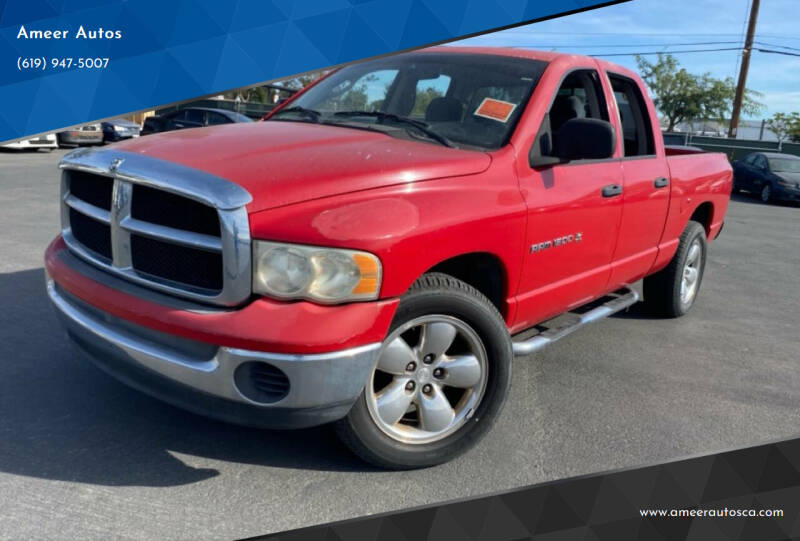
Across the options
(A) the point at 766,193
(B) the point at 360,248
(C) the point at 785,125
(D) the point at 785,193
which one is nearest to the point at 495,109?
(B) the point at 360,248

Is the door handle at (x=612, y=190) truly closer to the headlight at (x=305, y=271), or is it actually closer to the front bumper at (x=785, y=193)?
the headlight at (x=305, y=271)

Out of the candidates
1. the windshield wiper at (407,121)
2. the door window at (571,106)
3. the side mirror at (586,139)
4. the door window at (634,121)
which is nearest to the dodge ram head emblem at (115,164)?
the windshield wiper at (407,121)

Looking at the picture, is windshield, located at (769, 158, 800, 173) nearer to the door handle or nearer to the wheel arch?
the wheel arch

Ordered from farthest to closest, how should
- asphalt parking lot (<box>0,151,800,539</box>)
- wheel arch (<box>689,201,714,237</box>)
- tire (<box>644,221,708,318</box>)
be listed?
1. wheel arch (<box>689,201,714,237</box>)
2. tire (<box>644,221,708,318</box>)
3. asphalt parking lot (<box>0,151,800,539</box>)

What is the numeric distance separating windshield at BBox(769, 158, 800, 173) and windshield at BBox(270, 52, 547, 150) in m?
18.0

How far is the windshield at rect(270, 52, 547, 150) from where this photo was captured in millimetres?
3646

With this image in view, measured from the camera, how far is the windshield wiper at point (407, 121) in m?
3.52

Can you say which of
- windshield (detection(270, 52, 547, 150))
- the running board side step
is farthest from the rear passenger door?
windshield (detection(270, 52, 547, 150))

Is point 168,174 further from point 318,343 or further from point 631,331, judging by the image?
point 631,331

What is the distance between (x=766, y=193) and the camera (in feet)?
63.0

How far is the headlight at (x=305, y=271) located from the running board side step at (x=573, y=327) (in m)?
1.26

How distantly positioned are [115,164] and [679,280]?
4.43 meters

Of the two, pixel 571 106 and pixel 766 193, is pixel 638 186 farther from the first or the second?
pixel 766 193

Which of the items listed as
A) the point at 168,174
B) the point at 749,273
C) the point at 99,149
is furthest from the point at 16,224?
the point at 749,273
